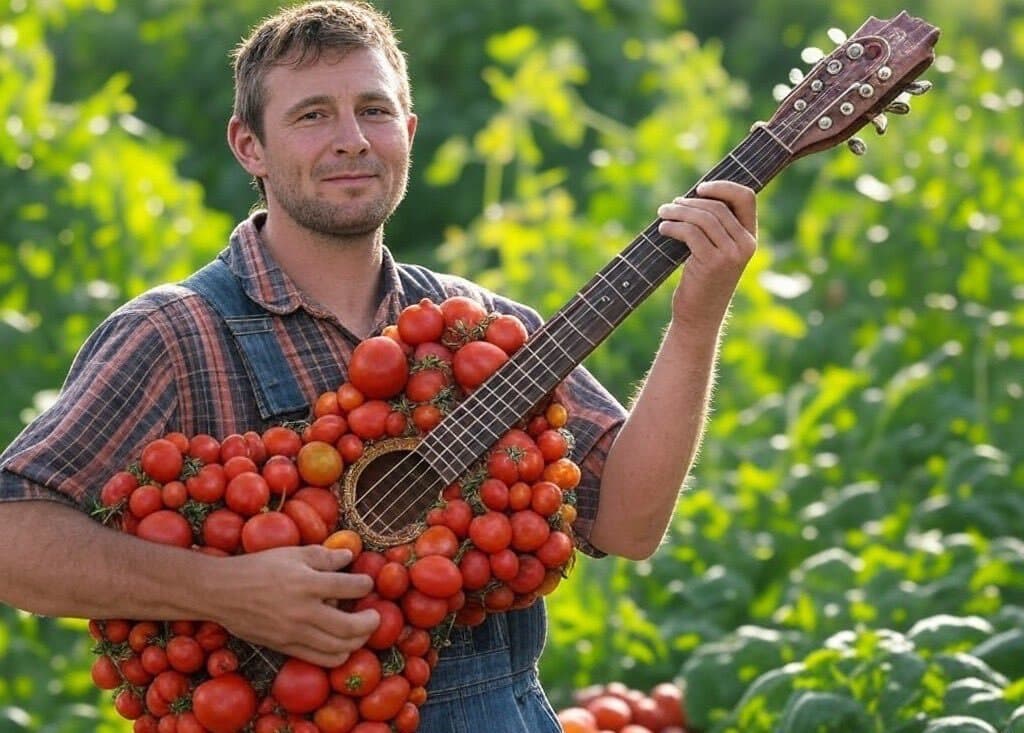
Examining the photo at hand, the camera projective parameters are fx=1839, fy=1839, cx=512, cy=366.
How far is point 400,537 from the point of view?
9.68 feet

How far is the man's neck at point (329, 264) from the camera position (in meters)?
3.21

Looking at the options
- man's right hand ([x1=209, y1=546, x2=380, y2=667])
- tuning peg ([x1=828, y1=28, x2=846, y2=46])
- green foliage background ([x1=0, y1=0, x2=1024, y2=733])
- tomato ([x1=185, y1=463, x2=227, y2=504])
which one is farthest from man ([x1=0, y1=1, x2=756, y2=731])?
green foliage background ([x1=0, y1=0, x2=1024, y2=733])

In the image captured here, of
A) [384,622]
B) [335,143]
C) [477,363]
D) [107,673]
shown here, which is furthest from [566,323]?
[107,673]

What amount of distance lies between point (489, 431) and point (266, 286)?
1.56ft

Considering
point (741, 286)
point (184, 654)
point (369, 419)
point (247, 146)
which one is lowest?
point (184, 654)

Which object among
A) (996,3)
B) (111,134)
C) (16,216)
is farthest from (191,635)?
(996,3)

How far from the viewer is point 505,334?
309cm

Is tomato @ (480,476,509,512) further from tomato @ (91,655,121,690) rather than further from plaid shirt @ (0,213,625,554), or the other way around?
tomato @ (91,655,121,690)

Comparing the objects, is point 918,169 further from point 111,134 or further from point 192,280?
point 192,280

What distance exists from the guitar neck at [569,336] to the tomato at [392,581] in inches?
7.5

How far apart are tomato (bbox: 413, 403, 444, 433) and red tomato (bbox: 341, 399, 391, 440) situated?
51mm

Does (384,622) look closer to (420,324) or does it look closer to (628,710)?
(420,324)

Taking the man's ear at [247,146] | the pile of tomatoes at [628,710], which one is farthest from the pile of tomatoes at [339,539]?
the pile of tomatoes at [628,710]

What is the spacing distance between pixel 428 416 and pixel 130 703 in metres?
0.66
